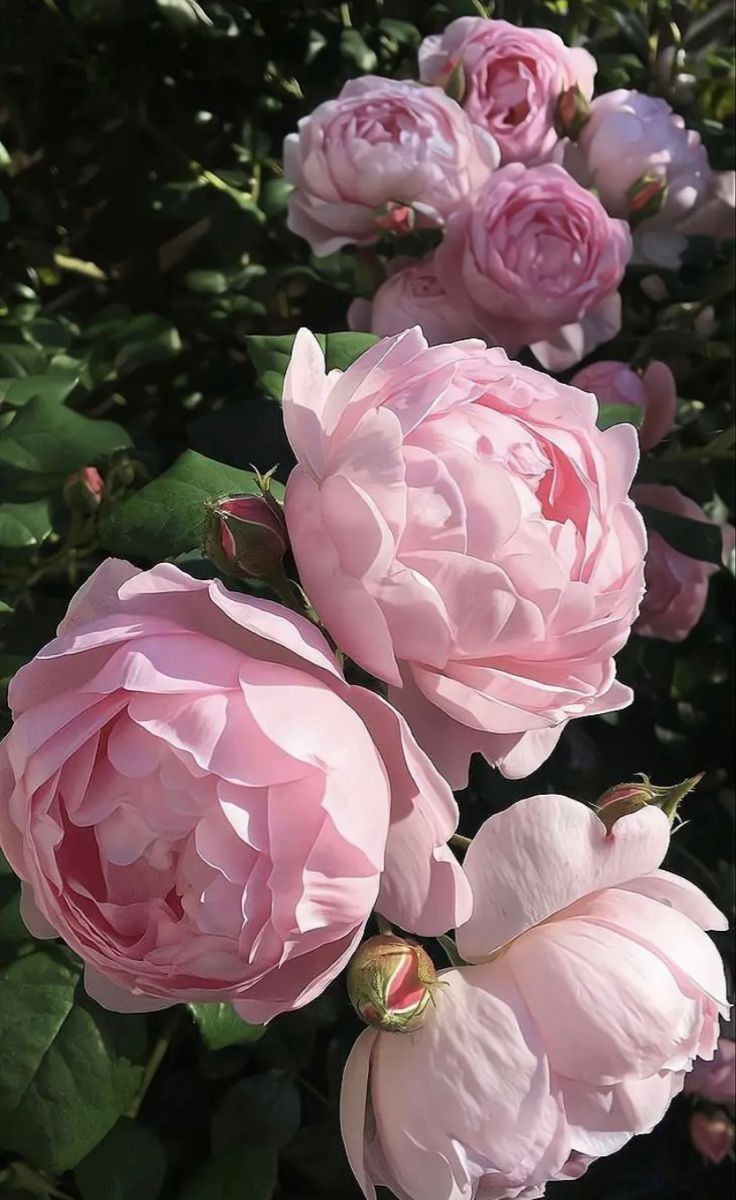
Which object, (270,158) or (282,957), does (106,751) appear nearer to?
(282,957)

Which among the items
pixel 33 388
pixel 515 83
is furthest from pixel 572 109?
pixel 33 388

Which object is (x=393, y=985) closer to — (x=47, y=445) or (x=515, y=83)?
(x=47, y=445)

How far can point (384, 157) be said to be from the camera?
999 mm

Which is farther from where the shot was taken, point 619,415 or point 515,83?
point 515,83

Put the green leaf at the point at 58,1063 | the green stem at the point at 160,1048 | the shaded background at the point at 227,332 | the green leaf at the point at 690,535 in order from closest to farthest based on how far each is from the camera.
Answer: the green leaf at the point at 58,1063 → the green stem at the point at 160,1048 → the shaded background at the point at 227,332 → the green leaf at the point at 690,535

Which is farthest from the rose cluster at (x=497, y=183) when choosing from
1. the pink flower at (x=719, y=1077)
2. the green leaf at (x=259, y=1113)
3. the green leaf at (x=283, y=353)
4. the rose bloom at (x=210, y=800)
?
the pink flower at (x=719, y=1077)

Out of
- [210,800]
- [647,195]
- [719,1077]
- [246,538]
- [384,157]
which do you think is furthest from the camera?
[719,1077]

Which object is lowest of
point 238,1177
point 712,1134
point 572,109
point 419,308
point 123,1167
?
point 712,1134

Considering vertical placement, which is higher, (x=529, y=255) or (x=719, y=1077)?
(x=529, y=255)

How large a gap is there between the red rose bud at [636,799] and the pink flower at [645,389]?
1.76 ft

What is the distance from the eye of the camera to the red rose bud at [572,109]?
3.60 ft

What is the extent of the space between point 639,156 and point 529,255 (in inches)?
8.5

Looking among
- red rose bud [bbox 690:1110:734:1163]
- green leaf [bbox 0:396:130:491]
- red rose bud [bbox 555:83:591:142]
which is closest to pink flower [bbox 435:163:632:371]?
red rose bud [bbox 555:83:591:142]

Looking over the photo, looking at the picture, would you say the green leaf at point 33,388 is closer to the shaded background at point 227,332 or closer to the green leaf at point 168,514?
the shaded background at point 227,332
